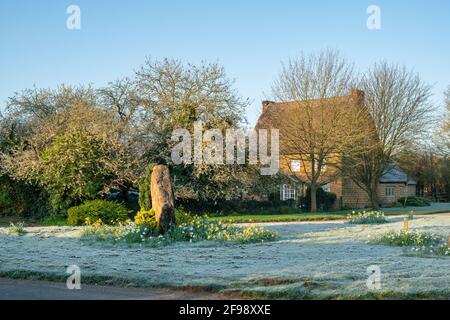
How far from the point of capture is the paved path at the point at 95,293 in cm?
877

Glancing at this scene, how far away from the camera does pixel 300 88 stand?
36.2 metres

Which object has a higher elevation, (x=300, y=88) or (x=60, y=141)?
(x=300, y=88)

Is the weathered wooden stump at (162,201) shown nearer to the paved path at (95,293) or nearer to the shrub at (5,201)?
the paved path at (95,293)

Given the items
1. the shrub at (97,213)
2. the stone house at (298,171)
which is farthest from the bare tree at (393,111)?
the shrub at (97,213)

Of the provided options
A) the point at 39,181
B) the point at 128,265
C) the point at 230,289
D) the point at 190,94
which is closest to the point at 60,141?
the point at 39,181

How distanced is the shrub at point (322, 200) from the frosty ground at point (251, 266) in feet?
73.5

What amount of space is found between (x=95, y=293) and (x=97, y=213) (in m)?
14.8

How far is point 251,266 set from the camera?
11305mm

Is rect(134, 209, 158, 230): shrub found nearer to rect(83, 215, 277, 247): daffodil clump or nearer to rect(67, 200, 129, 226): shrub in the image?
rect(83, 215, 277, 247): daffodil clump

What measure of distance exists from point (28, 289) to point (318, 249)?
751 centimetres

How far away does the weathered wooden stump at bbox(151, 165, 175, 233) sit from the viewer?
54.6ft

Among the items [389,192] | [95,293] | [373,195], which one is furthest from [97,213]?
[389,192]

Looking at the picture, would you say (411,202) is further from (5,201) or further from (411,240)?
(411,240)

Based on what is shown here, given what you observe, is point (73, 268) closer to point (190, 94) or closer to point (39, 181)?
point (39, 181)
